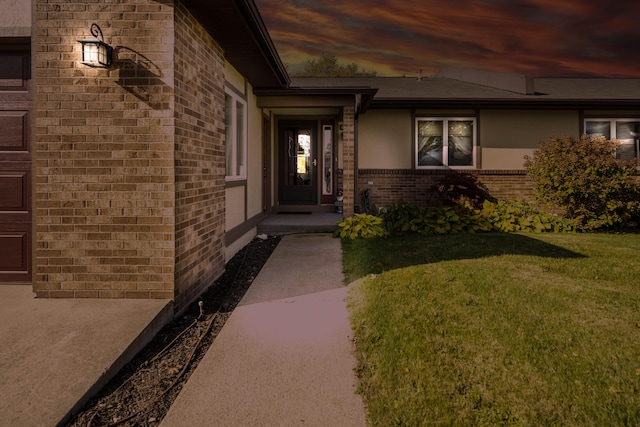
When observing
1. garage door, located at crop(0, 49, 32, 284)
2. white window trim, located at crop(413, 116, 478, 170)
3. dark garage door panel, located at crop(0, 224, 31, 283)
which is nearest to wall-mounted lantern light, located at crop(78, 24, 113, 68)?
garage door, located at crop(0, 49, 32, 284)

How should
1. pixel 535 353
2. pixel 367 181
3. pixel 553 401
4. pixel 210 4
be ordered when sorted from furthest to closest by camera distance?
1. pixel 367 181
2. pixel 210 4
3. pixel 535 353
4. pixel 553 401

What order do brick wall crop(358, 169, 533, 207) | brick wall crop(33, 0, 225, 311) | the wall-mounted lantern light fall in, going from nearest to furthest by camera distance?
the wall-mounted lantern light
brick wall crop(33, 0, 225, 311)
brick wall crop(358, 169, 533, 207)

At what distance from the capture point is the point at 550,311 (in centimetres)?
412

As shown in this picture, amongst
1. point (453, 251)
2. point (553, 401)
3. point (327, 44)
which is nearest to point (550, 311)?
point (553, 401)

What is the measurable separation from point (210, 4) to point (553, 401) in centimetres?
455

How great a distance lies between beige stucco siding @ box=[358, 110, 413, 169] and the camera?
11.8 meters

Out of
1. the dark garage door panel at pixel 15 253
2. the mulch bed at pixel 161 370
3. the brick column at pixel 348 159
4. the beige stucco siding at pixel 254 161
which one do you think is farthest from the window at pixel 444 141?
Result: the dark garage door panel at pixel 15 253

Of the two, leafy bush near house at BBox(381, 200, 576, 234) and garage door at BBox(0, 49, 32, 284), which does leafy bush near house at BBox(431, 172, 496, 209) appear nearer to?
leafy bush near house at BBox(381, 200, 576, 234)

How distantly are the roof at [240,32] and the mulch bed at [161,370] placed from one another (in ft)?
10.2

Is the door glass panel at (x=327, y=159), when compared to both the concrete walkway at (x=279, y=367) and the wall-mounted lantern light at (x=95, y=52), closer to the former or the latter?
the concrete walkway at (x=279, y=367)

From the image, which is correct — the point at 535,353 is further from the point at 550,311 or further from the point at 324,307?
the point at 324,307

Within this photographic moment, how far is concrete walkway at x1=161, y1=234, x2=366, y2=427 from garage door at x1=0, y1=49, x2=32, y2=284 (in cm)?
264

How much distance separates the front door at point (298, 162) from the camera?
1231 centimetres

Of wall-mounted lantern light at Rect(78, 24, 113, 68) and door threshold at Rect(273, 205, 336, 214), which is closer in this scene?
wall-mounted lantern light at Rect(78, 24, 113, 68)
